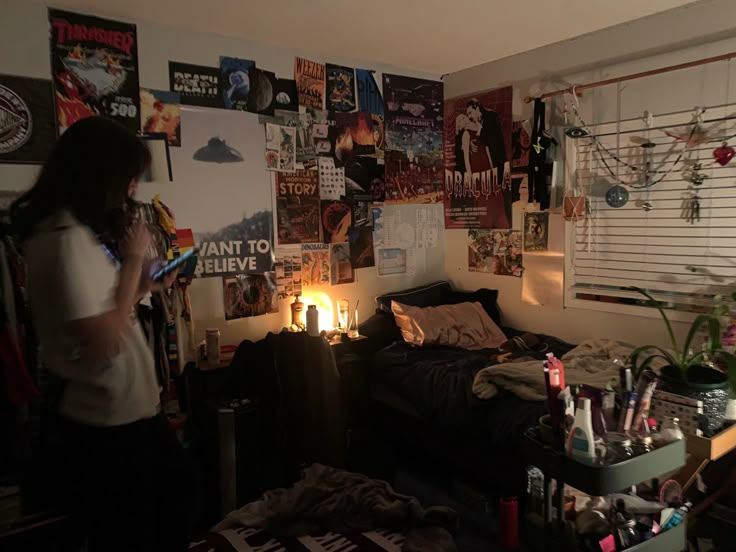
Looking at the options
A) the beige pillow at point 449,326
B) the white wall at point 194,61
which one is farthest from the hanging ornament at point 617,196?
the white wall at point 194,61

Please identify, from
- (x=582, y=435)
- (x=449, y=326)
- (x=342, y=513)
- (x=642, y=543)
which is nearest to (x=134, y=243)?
(x=582, y=435)

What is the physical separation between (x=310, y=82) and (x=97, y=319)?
7.82ft

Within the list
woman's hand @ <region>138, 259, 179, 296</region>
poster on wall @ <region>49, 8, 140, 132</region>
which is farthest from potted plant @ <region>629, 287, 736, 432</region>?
poster on wall @ <region>49, 8, 140, 132</region>

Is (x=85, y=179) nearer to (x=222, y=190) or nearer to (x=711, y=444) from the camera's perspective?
(x=222, y=190)

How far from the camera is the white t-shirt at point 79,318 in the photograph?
45.9 inches

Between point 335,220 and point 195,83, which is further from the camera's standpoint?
point 335,220

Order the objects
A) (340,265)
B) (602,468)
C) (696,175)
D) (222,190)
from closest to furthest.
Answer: (602,468), (696,175), (222,190), (340,265)

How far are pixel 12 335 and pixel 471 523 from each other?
205 centimetres

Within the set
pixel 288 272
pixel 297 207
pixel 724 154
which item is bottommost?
pixel 288 272

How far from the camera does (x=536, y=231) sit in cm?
336

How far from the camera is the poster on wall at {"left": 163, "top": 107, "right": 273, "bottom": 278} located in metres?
2.81

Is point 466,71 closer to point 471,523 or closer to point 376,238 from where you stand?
point 376,238

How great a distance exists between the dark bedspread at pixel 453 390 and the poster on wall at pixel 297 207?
844 mm

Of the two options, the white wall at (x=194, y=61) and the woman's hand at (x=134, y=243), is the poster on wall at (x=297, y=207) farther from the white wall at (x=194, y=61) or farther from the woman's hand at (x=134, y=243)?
the woman's hand at (x=134, y=243)
